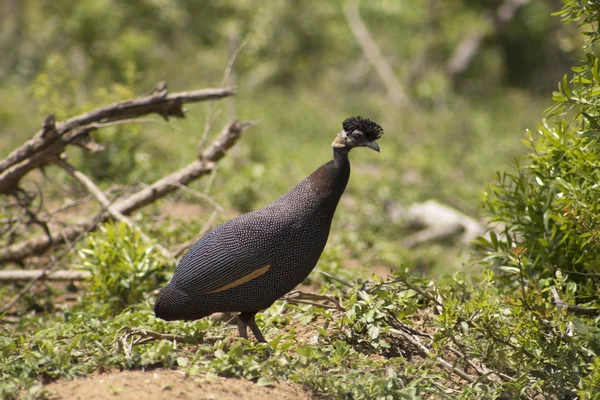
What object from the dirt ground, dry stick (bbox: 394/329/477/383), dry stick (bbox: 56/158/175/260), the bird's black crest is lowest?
the dirt ground

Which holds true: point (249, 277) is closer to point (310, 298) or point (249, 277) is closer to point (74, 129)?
point (310, 298)

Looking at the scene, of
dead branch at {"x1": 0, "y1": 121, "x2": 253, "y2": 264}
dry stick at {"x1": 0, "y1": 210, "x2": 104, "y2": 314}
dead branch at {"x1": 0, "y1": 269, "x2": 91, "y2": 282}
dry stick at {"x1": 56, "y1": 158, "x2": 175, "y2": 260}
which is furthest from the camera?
dead branch at {"x1": 0, "y1": 121, "x2": 253, "y2": 264}

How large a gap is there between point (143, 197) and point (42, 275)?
116cm

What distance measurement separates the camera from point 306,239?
379 centimetres

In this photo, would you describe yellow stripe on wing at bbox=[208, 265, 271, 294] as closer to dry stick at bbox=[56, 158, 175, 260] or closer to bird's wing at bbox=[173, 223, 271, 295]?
bird's wing at bbox=[173, 223, 271, 295]

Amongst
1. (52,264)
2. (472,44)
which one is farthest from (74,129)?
(472,44)

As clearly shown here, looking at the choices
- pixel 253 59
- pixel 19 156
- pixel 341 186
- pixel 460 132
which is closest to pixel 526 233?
pixel 341 186

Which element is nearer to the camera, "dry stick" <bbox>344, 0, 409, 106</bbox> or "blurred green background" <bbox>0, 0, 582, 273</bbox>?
"blurred green background" <bbox>0, 0, 582, 273</bbox>

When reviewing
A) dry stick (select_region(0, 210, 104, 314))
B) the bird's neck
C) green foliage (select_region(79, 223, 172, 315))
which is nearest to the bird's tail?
the bird's neck

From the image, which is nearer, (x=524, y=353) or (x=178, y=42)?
(x=524, y=353)

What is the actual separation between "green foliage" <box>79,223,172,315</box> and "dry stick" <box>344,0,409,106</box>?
1200 centimetres

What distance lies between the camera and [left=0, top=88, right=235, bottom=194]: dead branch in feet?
17.5

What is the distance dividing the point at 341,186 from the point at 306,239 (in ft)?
1.17

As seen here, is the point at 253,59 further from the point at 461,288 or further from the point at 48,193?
the point at 461,288
